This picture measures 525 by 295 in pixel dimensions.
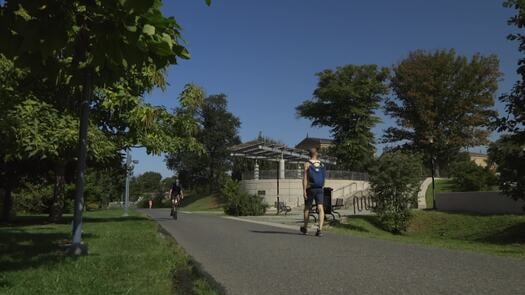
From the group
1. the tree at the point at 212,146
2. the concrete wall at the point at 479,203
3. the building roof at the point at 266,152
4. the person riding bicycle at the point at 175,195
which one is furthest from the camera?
the tree at the point at 212,146

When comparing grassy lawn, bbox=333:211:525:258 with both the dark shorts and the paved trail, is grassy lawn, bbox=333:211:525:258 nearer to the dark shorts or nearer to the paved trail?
the dark shorts

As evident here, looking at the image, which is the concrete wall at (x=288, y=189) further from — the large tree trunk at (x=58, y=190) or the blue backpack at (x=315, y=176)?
the blue backpack at (x=315, y=176)

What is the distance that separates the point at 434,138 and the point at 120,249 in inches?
1802

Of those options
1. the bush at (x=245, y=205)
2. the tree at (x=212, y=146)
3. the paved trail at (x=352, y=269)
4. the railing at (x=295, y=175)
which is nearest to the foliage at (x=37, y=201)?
the bush at (x=245, y=205)

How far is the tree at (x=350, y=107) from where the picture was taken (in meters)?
61.7

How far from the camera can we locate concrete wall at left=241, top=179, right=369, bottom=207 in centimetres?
4947

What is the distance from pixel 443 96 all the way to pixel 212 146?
41642mm

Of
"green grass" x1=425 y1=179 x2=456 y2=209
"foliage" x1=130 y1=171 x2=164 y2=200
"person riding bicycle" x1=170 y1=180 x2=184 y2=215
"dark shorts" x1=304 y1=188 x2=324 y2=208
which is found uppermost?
"foliage" x1=130 y1=171 x2=164 y2=200

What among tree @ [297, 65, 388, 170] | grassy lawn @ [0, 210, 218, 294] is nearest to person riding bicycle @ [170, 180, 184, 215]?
grassy lawn @ [0, 210, 218, 294]

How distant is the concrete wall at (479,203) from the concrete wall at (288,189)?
17.7 m

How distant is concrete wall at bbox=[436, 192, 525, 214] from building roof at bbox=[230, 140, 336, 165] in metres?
Result: 19.4

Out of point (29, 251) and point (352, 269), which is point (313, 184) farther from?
point (29, 251)

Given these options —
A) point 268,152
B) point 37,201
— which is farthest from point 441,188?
point 37,201

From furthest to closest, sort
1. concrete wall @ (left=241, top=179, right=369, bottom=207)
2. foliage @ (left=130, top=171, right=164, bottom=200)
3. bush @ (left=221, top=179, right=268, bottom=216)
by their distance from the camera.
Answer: foliage @ (left=130, top=171, right=164, bottom=200) < concrete wall @ (left=241, top=179, right=369, bottom=207) < bush @ (left=221, top=179, right=268, bottom=216)
